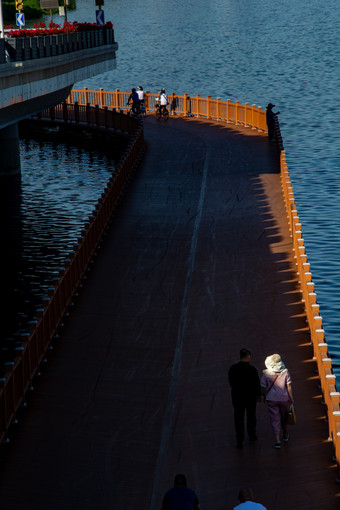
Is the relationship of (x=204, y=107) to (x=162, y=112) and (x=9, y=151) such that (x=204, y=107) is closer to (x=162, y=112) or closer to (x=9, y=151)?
(x=162, y=112)

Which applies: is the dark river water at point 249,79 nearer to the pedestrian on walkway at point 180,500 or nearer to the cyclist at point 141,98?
the cyclist at point 141,98

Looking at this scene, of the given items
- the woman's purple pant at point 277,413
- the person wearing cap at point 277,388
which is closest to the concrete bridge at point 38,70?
the person wearing cap at point 277,388

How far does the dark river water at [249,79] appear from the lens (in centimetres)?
3591

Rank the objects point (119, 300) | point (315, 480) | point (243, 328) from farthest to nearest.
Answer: point (119, 300)
point (243, 328)
point (315, 480)

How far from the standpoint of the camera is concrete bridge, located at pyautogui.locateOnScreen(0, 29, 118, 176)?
28.1m

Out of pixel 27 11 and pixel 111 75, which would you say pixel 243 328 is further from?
pixel 27 11

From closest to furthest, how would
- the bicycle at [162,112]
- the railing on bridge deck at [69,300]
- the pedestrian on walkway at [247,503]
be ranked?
the pedestrian on walkway at [247,503] → the railing on bridge deck at [69,300] → the bicycle at [162,112]

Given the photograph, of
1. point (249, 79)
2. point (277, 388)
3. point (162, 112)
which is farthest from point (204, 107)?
point (277, 388)

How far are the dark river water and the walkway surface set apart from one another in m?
3.71

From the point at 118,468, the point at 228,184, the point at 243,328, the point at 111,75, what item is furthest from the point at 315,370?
the point at 111,75

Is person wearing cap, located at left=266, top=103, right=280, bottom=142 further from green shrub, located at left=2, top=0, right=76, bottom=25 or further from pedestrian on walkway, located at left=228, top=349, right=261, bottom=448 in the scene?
green shrub, located at left=2, top=0, right=76, bottom=25

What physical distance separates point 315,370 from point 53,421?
5171 mm

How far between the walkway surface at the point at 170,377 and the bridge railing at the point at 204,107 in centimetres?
1820

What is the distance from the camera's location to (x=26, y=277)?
1111 inches
